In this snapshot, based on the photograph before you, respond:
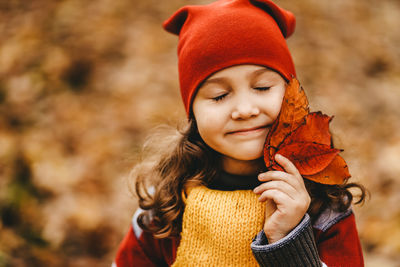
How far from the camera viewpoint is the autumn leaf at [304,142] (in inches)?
44.1

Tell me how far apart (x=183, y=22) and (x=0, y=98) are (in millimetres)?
2955

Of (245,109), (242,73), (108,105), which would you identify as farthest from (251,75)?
(108,105)

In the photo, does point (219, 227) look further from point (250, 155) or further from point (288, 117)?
point (288, 117)

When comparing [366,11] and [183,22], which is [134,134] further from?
[366,11]

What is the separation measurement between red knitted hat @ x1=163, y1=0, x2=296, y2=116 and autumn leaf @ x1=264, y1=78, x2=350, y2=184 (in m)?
0.18

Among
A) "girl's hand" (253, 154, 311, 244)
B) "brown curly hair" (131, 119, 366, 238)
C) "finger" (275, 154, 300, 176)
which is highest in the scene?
"finger" (275, 154, 300, 176)

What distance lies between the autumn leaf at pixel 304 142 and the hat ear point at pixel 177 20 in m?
0.60

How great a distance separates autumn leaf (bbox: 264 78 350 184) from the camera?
44.1 inches

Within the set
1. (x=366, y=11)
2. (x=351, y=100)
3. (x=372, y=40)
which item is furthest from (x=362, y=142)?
(x=366, y=11)

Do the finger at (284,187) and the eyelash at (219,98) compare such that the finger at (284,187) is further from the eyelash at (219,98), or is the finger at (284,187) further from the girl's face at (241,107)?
the eyelash at (219,98)

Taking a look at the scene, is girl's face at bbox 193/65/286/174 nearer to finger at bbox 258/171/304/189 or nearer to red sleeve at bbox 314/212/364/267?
finger at bbox 258/171/304/189

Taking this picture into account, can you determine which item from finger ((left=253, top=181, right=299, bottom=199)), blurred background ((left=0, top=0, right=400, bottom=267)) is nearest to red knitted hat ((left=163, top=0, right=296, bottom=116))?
finger ((left=253, top=181, right=299, bottom=199))

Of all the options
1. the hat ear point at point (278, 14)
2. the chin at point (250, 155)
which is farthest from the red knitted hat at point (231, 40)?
the chin at point (250, 155)

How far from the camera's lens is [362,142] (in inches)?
128
